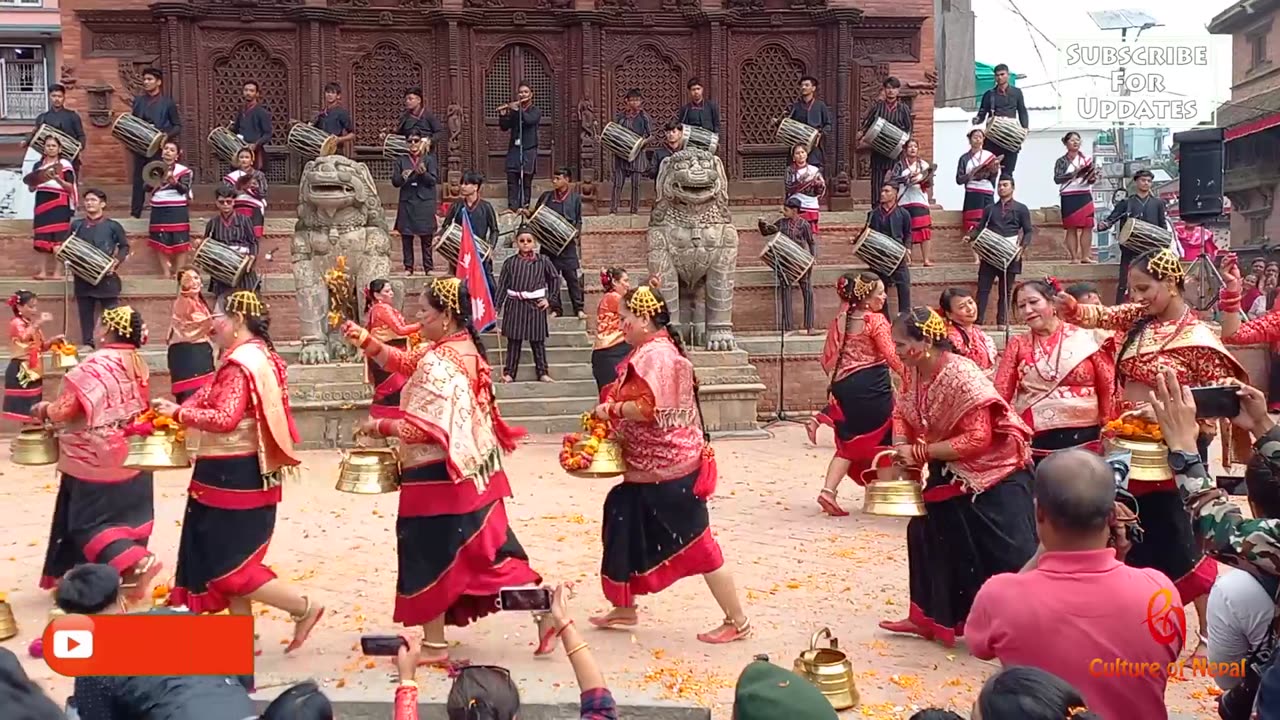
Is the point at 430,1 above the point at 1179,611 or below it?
above

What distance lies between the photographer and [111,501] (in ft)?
21.2

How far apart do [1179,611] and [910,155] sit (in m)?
14.7

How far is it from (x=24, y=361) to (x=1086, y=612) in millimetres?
11505

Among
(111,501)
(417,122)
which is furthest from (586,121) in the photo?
(111,501)

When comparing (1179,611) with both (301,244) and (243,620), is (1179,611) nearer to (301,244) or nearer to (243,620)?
(243,620)

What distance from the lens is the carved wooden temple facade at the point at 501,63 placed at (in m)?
19.1

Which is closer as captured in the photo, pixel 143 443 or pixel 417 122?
pixel 143 443

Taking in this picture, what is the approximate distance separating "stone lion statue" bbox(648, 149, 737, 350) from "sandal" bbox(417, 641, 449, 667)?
335 inches

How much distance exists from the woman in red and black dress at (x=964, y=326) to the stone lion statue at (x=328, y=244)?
23.4ft

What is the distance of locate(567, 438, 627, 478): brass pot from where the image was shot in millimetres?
6062

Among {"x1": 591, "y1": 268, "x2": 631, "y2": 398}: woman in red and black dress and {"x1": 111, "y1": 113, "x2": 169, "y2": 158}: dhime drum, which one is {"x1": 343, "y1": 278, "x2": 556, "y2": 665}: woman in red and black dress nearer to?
{"x1": 591, "y1": 268, "x2": 631, "y2": 398}: woman in red and black dress

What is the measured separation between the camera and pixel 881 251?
1502 centimetres

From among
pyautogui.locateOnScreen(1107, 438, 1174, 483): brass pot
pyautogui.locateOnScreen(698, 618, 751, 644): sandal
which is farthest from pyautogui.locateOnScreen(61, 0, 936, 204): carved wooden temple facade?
pyautogui.locateOnScreen(1107, 438, 1174, 483): brass pot
